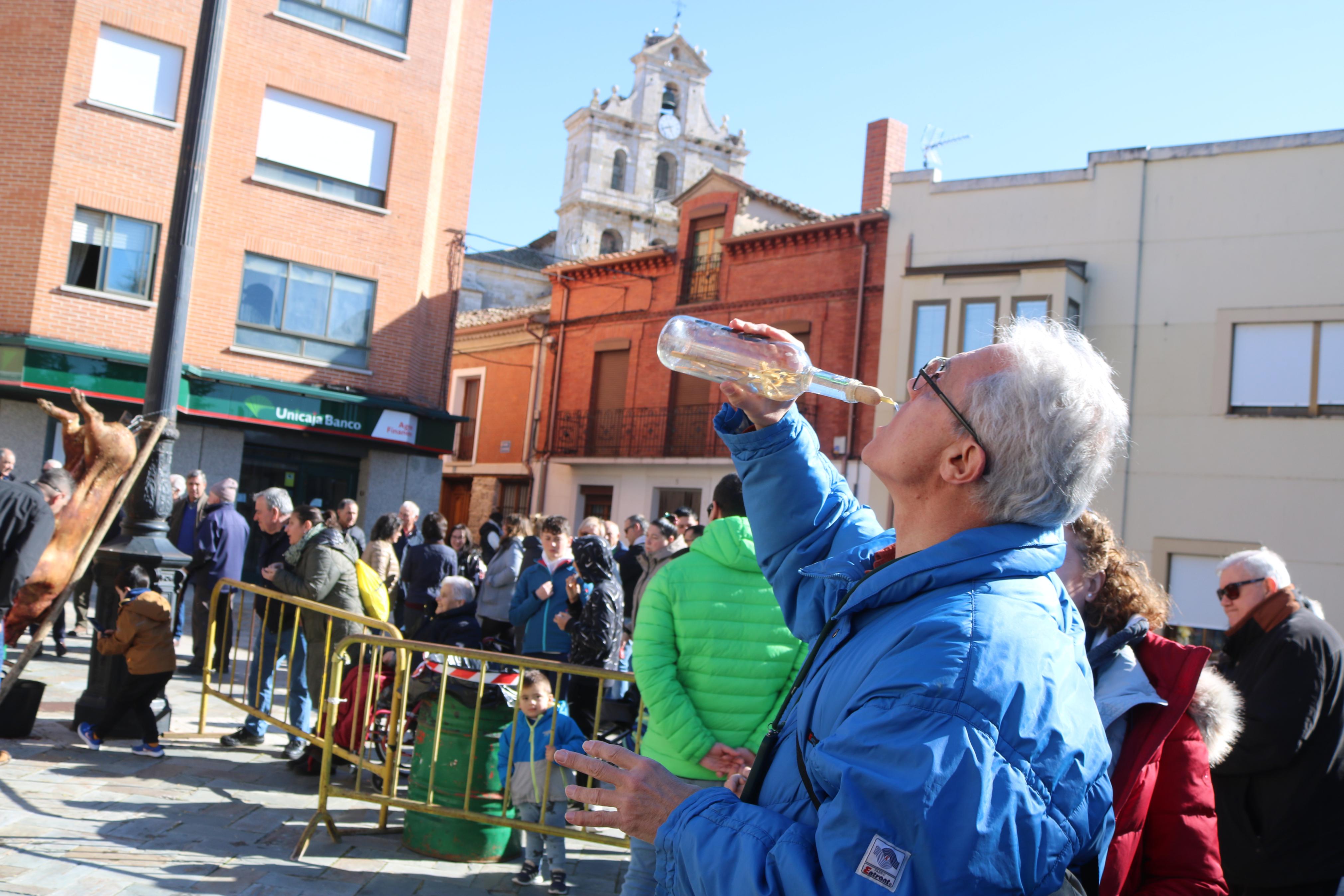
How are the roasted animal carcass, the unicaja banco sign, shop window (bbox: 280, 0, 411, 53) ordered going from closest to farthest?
the roasted animal carcass < the unicaja banco sign < shop window (bbox: 280, 0, 411, 53)

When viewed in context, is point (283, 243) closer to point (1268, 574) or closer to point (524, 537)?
point (524, 537)

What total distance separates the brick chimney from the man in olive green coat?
20326 mm

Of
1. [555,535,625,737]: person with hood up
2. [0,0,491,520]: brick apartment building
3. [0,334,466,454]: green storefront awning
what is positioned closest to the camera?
[555,535,625,737]: person with hood up

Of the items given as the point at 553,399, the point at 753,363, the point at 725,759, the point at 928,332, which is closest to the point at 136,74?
the point at 553,399

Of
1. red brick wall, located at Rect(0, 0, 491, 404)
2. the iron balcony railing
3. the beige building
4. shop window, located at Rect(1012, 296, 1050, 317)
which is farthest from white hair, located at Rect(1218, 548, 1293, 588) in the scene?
the iron balcony railing

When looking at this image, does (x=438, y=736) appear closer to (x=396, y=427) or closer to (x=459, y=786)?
(x=459, y=786)

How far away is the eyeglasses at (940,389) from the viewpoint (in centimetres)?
177

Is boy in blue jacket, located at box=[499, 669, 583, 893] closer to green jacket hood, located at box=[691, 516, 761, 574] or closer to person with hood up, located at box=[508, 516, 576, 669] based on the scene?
green jacket hood, located at box=[691, 516, 761, 574]

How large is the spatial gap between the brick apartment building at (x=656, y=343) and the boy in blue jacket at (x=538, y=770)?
15041mm

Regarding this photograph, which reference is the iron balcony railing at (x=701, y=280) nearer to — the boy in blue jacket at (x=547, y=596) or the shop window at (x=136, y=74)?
the shop window at (x=136, y=74)

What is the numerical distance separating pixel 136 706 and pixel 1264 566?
6737 millimetres

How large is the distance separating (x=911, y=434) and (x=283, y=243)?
1809cm

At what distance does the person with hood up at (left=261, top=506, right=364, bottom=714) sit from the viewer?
23.9ft

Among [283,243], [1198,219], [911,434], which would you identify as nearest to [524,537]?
[911,434]
